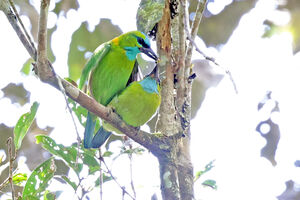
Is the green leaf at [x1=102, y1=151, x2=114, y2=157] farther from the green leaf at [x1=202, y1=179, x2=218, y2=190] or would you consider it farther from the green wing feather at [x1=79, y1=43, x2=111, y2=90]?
the green leaf at [x1=202, y1=179, x2=218, y2=190]

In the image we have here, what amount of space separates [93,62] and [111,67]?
0.15 meters

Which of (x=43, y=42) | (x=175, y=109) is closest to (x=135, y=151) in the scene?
(x=175, y=109)

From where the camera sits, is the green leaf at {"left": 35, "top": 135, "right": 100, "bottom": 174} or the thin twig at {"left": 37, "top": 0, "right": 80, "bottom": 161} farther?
the green leaf at {"left": 35, "top": 135, "right": 100, "bottom": 174}

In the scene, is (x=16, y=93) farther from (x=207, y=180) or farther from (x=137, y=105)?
(x=207, y=180)

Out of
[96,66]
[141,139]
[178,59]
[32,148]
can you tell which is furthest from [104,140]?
[32,148]

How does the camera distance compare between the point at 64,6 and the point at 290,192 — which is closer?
the point at 64,6

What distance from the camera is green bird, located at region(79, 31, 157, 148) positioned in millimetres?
3383

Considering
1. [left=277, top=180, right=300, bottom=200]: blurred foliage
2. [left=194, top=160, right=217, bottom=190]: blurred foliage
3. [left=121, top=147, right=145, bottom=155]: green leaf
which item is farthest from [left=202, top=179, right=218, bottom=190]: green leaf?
[left=277, top=180, right=300, bottom=200]: blurred foliage

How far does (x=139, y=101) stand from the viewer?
3123 mm

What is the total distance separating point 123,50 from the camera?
11.7 ft

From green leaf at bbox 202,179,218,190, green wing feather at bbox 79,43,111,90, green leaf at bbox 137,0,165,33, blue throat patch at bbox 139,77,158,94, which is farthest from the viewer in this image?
green wing feather at bbox 79,43,111,90

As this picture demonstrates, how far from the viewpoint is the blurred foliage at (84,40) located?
12.1 feet

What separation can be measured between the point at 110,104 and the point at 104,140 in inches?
13.9

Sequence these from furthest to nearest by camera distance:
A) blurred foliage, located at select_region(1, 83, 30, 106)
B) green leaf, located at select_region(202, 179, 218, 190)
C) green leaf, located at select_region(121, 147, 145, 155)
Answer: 1. blurred foliage, located at select_region(1, 83, 30, 106)
2. green leaf, located at select_region(202, 179, 218, 190)
3. green leaf, located at select_region(121, 147, 145, 155)
